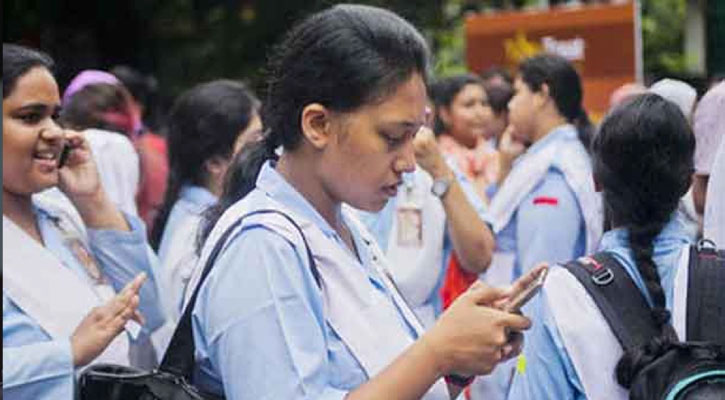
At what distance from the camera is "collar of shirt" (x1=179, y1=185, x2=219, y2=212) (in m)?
4.50

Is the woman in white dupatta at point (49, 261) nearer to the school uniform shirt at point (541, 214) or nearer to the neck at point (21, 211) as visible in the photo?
the neck at point (21, 211)

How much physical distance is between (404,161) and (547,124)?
133 inches

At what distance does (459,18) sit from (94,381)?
41.9 ft

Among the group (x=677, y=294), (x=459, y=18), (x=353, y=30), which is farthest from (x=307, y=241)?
(x=459, y=18)

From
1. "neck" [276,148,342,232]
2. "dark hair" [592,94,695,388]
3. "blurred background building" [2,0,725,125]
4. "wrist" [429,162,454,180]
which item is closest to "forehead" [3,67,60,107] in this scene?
"neck" [276,148,342,232]

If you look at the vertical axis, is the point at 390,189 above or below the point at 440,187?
above

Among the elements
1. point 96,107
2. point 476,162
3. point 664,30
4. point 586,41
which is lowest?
point 664,30

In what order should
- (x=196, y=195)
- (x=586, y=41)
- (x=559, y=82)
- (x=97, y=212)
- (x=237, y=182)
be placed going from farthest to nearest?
(x=586, y=41) < (x=559, y=82) < (x=196, y=195) < (x=97, y=212) < (x=237, y=182)

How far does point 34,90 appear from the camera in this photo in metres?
3.14

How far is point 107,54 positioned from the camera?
15.4 m

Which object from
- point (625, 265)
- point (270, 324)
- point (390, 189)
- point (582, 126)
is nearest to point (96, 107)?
point (582, 126)

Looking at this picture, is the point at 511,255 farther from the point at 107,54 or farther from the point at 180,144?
the point at 107,54

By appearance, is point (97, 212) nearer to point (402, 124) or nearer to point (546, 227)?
point (402, 124)

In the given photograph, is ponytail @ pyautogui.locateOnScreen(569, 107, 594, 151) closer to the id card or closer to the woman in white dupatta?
the id card
